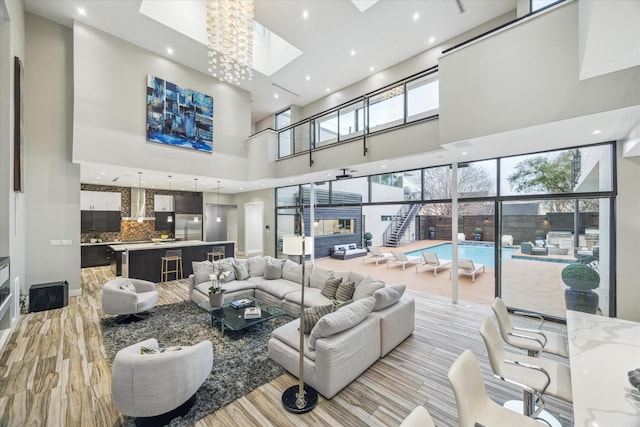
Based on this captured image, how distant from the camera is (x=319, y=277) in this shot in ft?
16.2

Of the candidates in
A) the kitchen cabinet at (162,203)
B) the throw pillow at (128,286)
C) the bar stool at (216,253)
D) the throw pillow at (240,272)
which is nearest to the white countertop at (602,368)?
the throw pillow at (240,272)

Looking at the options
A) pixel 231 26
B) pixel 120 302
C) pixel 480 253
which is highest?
pixel 231 26

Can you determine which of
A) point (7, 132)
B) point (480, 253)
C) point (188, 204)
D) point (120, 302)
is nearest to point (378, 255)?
point (480, 253)

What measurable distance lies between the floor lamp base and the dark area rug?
338mm

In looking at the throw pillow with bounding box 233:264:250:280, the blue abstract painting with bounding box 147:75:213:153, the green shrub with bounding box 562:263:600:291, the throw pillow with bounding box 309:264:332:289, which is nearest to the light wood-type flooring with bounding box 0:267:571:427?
the throw pillow with bounding box 309:264:332:289

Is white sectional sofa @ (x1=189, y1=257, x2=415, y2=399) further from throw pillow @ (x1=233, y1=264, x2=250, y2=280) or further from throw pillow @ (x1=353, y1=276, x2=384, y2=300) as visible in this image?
throw pillow @ (x1=233, y1=264, x2=250, y2=280)

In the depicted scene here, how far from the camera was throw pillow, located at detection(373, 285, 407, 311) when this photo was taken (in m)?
3.33

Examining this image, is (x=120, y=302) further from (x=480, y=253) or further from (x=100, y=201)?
(x=480, y=253)

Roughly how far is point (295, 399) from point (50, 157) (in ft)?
22.6

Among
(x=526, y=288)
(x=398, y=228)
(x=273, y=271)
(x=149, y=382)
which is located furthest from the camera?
(x=398, y=228)

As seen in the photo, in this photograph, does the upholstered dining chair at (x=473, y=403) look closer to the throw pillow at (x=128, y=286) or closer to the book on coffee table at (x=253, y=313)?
the book on coffee table at (x=253, y=313)

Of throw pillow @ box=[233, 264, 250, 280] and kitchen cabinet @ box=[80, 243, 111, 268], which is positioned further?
kitchen cabinet @ box=[80, 243, 111, 268]

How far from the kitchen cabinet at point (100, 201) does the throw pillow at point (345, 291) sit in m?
9.58

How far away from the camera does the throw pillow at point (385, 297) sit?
333 cm
